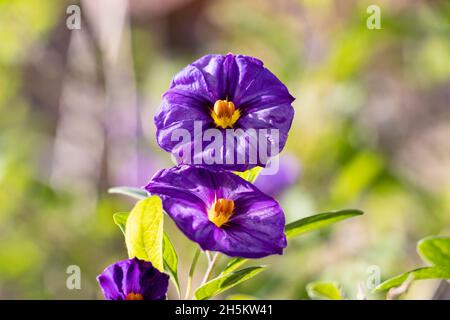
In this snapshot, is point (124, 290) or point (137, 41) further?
point (137, 41)

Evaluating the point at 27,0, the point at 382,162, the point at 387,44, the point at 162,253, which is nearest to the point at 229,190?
the point at 162,253

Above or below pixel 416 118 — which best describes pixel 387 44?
above

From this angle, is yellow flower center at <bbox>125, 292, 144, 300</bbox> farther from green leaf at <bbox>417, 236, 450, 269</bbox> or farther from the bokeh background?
the bokeh background

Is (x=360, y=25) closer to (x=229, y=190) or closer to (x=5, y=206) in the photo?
(x=5, y=206)

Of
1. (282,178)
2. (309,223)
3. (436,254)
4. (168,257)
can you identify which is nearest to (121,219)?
(168,257)

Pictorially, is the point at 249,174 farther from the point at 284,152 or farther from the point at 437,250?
the point at 284,152

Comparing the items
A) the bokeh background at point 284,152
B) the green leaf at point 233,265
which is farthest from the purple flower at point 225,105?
the bokeh background at point 284,152

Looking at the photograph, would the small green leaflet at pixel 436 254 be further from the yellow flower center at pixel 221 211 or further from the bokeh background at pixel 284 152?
the bokeh background at pixel 284 152
